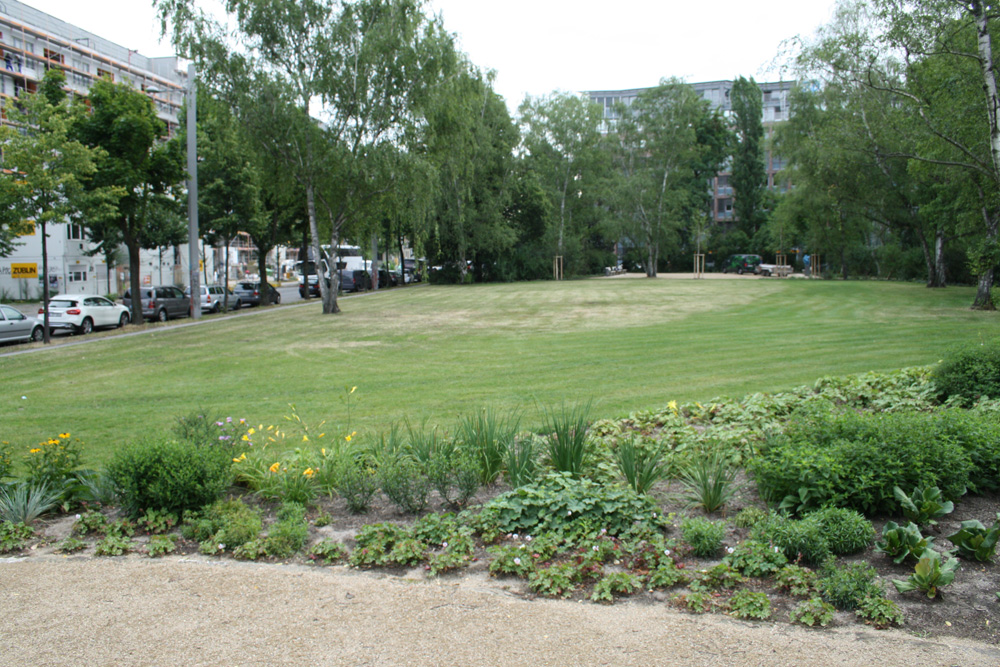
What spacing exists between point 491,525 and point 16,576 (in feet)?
10.2

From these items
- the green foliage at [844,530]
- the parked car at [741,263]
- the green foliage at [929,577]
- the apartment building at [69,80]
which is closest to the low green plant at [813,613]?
the green foliage at [929,577]

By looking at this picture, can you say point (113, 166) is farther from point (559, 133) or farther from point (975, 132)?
point (559, 133)

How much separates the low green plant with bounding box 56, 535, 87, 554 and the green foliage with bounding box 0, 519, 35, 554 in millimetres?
312

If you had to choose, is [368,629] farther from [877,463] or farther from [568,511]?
[877,463]

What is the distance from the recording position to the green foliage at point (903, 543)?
169 inches

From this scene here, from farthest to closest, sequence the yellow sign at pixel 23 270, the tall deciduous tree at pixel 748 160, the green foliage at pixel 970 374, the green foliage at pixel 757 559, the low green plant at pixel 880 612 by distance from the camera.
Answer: the tall deciduous tree at pixel 748 160 → the yellow sign at pixel 23 270 → the green foliage at pixel 970 374 → the green foliage at pixel 757 559 → the low green plant at pixel 880 612

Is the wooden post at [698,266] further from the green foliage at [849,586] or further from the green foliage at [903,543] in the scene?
the green foliage at [849,586]

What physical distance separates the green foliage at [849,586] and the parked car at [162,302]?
1314 inches

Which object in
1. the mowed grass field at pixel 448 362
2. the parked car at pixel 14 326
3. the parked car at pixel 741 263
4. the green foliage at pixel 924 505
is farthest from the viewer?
the parked car at pixel 741 263

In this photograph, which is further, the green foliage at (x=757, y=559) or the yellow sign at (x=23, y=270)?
the yellow sign at (x=23, y=270)

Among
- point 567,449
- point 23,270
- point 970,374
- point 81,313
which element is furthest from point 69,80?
point 970,374

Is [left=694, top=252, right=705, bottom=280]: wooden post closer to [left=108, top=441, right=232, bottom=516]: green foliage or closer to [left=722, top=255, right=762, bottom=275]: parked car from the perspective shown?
[left=722, top=255, right=762, bottom=275]: parked car

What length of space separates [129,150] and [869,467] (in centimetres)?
2764

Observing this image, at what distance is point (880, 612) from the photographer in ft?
12.3
